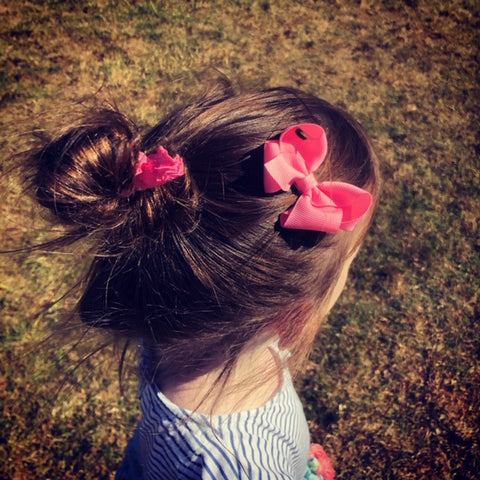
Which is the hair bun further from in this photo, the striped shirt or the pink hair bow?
the striped shirt

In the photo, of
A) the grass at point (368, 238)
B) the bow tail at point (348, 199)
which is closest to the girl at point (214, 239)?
the bow tail at point (348, 199)

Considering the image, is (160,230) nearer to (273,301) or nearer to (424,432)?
(273,301)

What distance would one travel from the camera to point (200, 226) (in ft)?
2.97

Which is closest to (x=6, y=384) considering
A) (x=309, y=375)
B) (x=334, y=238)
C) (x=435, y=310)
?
(x=309, y=375)

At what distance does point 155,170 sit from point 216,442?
1.93 feet

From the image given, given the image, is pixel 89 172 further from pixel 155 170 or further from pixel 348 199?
pixel 348 199

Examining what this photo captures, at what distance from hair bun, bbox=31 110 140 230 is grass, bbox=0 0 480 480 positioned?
0.90 ft

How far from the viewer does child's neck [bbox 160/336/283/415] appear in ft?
3.52

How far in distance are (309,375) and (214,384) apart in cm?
105

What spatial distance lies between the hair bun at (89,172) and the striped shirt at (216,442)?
19.0 inches

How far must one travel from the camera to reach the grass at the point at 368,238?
1900mm

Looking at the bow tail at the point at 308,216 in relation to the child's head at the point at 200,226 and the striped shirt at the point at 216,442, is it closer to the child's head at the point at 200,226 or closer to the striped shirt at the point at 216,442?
the child's head at the point at 200,226

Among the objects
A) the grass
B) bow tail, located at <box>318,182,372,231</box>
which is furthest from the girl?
the grass

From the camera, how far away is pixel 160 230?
35.8 inches
